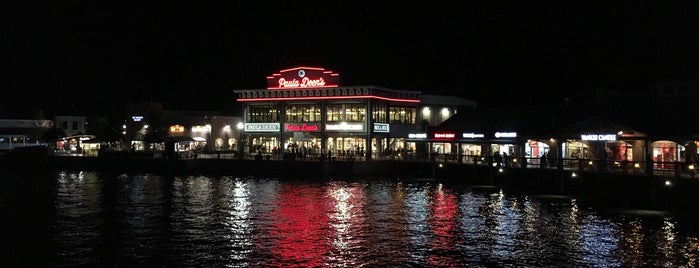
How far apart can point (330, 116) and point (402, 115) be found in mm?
9668

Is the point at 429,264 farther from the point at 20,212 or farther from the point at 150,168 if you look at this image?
the point at 150,168

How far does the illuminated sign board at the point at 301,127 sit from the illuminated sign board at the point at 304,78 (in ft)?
16.2

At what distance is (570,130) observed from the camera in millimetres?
57812

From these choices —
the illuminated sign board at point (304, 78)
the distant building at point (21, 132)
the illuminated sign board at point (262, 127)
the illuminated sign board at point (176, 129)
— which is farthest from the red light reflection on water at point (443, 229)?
the distant building at point (21, 132)

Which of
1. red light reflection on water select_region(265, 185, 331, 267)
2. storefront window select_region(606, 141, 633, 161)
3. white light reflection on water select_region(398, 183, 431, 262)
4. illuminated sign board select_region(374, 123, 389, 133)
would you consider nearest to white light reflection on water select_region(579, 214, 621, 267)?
white light reflection on water select_region(398, 183, 431, 262)

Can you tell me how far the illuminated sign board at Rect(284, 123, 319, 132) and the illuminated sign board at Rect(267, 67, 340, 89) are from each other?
4930 mm

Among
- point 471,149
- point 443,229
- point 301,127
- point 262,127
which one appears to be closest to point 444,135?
point 471,149

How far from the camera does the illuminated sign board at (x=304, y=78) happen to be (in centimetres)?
8644

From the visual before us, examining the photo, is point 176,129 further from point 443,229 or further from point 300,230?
point 443,229

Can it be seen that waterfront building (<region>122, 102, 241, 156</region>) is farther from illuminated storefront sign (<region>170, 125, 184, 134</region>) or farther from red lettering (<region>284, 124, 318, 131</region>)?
red lettering (<region>284, 124, 318, 131</region>)

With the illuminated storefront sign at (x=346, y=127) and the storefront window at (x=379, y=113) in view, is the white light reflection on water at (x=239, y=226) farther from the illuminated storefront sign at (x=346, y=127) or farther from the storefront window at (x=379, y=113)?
the storefront window at (x=379, y=113)

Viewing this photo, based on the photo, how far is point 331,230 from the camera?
36812 mm

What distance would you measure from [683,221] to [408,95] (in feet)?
173

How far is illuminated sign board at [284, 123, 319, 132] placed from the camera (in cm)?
8753
